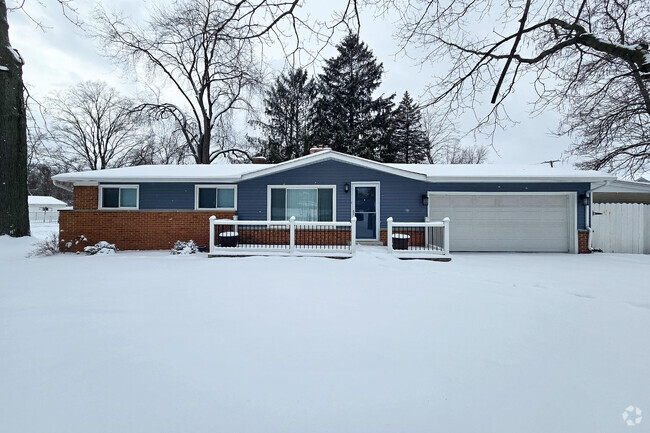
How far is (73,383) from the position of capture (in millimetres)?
2334

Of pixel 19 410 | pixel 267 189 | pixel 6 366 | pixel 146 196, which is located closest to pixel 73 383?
pixel 19 410

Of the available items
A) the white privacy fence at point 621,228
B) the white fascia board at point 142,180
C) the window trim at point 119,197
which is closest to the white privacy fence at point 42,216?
the white fascia board at point 142,180

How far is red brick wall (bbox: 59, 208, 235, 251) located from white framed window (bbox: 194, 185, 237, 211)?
0.43 m

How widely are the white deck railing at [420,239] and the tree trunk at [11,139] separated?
42.6 feet

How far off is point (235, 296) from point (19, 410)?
2.66 m

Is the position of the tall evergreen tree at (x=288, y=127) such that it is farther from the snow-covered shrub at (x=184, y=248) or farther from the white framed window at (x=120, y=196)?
the snow-covered shrub at (x=184, y=248)

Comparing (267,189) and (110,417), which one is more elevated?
(267,189)

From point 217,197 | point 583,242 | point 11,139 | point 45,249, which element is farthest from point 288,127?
point 583,242

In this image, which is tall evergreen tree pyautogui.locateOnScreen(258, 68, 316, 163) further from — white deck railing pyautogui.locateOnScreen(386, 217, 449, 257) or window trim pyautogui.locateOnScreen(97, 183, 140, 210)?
white deck railing pyautogui.locateOnScreen(386, 217, 449, 257)

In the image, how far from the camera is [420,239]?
10.0 meters

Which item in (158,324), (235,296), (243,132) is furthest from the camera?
(243,132)

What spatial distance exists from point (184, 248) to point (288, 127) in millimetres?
→ 16123

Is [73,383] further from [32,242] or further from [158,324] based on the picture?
[32,242]

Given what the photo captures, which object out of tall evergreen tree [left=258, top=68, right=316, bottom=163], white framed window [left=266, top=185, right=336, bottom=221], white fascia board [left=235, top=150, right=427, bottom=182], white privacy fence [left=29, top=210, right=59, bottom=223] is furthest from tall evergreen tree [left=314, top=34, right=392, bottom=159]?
white privacy fence [left=29, top=210, right=59, bottom=223]
